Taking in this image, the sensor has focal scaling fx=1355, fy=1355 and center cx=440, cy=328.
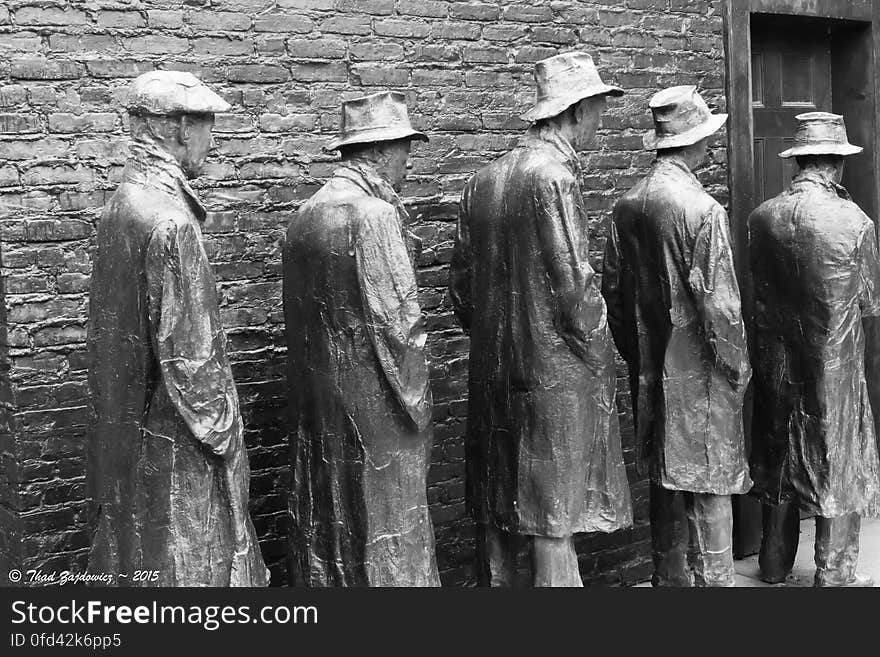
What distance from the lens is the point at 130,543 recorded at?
4.75 metres

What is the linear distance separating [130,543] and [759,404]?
369 centimetres

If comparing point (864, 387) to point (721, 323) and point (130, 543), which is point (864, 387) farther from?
point (130, 543)

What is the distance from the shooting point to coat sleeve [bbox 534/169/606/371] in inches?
215

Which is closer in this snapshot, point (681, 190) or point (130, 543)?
point (130, 543)

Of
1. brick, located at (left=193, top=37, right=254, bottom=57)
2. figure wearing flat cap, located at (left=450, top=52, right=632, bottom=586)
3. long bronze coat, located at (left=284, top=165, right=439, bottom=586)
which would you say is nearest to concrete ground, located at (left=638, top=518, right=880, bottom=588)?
figure wearing flat cap, located at (left=450, top=52, right=632, bottom=586)

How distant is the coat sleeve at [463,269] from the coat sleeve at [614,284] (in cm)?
80

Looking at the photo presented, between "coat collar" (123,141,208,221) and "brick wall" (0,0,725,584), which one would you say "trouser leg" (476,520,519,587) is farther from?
"coat collar" (123,141,208,221)

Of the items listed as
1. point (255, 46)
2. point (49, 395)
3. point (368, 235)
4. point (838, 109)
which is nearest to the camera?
point (368, 235)

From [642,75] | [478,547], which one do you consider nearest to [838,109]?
[642,75]

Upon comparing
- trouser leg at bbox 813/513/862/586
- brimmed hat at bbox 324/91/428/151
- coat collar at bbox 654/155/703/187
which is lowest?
trouser leg at bbox 813/513/862/586

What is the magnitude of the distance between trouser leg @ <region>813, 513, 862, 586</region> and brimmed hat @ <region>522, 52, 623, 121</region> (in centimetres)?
260

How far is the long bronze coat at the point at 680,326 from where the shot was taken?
239 inches

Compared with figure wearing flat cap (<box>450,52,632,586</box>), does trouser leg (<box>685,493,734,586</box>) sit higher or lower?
lower

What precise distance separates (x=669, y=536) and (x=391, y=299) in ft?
7.51
